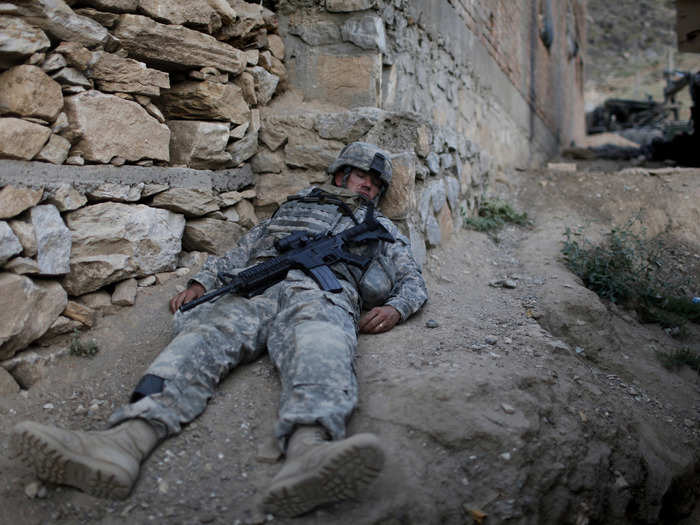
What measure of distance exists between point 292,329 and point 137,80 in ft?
5.41

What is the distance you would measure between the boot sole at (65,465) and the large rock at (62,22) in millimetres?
1817

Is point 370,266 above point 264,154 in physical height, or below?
below

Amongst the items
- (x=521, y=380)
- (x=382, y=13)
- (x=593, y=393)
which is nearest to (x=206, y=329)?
(x=521, y=380)

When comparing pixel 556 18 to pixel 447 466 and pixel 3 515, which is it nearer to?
pixel 447 466

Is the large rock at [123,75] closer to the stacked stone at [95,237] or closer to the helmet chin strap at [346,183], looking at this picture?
the stacked stone at [95,237]

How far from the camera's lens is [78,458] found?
159 centimetres

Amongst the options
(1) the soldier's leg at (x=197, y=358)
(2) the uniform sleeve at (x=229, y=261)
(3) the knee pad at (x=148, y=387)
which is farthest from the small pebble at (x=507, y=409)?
(2) the uniform sleeve at (x=229, y=261)

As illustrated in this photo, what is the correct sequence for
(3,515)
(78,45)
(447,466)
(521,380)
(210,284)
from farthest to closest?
(210,284) → (78,45) → (521,380) → (447,466) → (3,515)

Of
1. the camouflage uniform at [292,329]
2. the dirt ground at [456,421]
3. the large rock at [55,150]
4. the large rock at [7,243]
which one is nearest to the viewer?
the dirt ground at [456,421]

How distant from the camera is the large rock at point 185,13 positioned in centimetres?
289

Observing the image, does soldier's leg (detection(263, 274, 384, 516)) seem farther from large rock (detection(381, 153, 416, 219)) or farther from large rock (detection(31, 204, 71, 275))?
large rock (detection(31, 204, 71, 275))

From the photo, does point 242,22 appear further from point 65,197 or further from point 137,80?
point 65,197

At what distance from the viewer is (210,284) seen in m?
2.75

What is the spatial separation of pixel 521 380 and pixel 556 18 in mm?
9468
